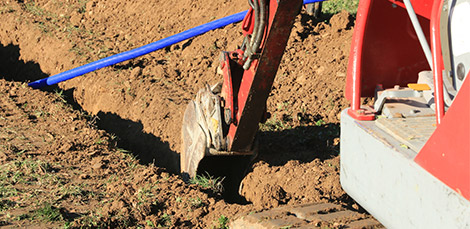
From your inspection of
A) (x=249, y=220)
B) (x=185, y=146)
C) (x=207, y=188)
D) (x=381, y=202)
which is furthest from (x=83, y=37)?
(x=381, y=202)

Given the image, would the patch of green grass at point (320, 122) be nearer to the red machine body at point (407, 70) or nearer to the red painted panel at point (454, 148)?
the red machine body at point (407, 70)

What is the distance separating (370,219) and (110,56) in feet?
17.5

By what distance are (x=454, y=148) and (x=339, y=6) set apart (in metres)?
7.35

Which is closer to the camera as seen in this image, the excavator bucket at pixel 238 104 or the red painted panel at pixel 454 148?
the red painted panel at pixel 454 148

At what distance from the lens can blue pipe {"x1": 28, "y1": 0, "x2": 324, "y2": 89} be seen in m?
8.06

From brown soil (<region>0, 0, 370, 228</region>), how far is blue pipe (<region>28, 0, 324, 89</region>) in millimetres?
237

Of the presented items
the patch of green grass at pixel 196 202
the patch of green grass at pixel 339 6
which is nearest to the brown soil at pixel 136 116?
the patch of green grass at pixel 196 202

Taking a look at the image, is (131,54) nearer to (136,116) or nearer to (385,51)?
(136,116)

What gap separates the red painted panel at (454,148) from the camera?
7.99 ft

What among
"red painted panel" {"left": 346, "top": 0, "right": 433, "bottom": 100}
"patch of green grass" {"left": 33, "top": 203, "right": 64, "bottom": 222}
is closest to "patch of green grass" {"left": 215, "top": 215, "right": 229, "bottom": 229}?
"patch of green grass" {"left": 33, "top": 203, "right": 64, "bottom": 222}

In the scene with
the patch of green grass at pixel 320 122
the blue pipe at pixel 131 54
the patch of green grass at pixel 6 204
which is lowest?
the patch of green grass at pixel 6 204

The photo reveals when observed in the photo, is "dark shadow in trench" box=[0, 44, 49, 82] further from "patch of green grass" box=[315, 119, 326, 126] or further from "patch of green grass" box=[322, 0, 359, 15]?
"patch of green grass" box=[315, 119, 326, 126]

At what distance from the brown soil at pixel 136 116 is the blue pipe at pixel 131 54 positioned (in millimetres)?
237

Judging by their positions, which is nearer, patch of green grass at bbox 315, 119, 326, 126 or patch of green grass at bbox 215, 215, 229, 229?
patch of green grass at bbox 215, 215, 229, 229
